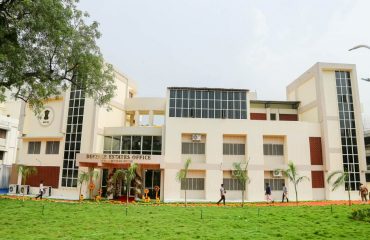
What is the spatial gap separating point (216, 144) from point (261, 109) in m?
11.6

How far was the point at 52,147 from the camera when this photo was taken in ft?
110

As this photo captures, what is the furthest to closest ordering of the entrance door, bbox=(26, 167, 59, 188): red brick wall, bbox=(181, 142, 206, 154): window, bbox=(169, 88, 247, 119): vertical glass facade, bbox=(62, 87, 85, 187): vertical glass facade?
bbox=(26, 167, 59, 188): red brick wall < bbox=(169, 88, 247, 119): vertical glass facade < bbox=(62, 87, 85, 187): vertical glass facade < bbox=(181, 142, 206, 154): window < the entrance door

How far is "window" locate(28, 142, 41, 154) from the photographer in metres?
34.3

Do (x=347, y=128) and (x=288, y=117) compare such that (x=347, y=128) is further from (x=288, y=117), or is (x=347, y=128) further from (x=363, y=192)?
(x=288, y=117)

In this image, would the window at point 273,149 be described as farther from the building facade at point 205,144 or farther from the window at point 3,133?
the window at point 3,133

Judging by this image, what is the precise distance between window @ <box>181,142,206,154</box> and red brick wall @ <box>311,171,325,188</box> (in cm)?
1066

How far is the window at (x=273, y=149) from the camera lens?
30891 millimetres

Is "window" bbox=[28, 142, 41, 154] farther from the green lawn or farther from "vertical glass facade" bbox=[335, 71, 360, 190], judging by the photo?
"vertical glass facade" bbox=[335, 71, 360, 190]

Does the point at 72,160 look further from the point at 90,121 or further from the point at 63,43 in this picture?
the point at 63,43

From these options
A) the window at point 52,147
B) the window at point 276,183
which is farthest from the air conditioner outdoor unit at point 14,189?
the window at point 276,183

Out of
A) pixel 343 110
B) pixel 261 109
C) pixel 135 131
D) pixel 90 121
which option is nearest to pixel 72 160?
pixel 90 121

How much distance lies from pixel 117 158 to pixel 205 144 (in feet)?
27.0

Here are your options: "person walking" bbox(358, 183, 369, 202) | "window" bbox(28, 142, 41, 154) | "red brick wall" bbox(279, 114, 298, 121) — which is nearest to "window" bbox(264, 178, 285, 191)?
"person walking" bbox(358, 183, 369, 202)

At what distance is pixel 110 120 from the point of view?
33938 mm
